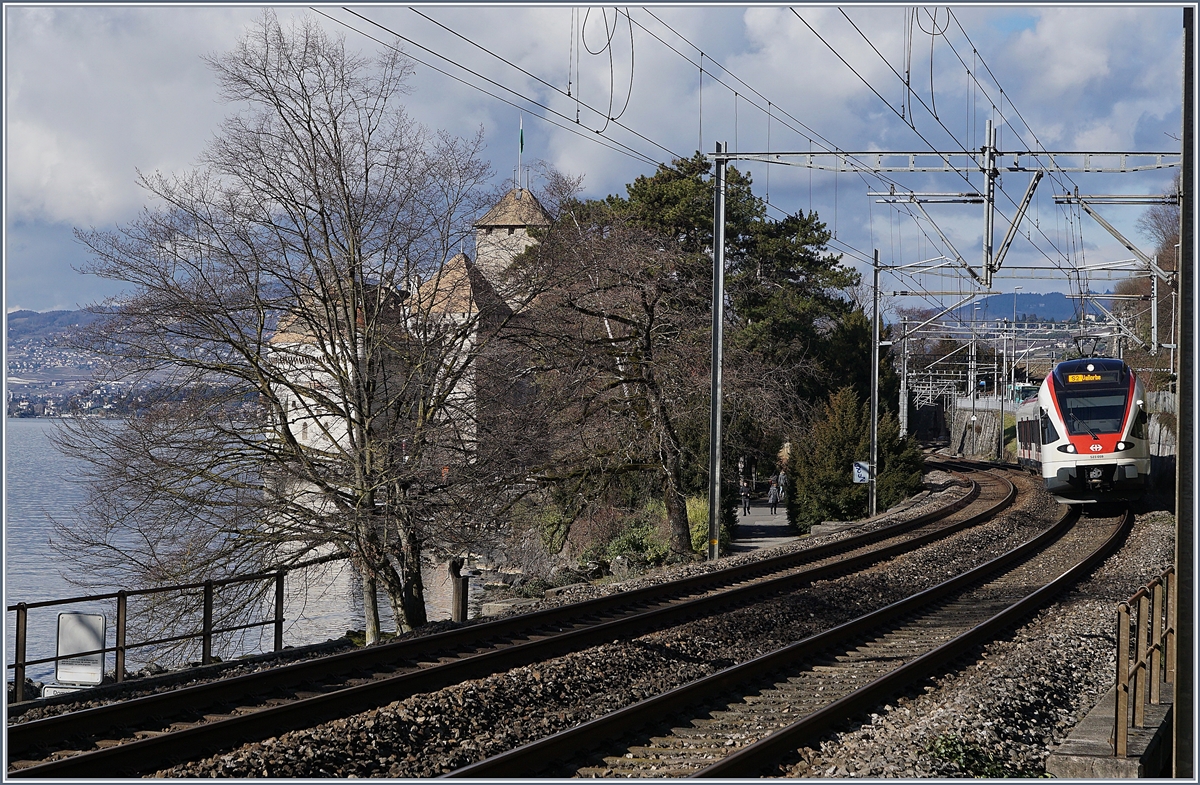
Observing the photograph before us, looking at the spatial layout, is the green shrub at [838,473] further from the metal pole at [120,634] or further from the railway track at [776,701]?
the metal pole at [120,634]

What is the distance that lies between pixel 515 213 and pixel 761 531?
15.1m

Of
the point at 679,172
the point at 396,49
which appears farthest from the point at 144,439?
the point at 679,172

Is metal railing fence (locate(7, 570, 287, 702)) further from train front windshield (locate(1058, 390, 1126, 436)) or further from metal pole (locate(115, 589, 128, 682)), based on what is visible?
train front windshield (locate(1058, 390, 1126, 436))

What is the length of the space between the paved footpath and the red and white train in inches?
273

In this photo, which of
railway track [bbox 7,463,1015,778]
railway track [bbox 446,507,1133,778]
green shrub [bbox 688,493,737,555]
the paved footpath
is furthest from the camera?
green shrub [bbox 688,493,737,555]

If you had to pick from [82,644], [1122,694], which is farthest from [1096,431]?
[82,644]

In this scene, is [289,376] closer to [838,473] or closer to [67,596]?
[67,596]

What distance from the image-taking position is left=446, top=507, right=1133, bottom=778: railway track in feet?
25.8

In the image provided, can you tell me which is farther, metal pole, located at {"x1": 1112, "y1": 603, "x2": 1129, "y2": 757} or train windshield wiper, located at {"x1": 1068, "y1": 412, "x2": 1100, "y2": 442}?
train windshield wiper, located at {"x1": 1068, "y1": 412, "x2": 1100, "y2": 442}

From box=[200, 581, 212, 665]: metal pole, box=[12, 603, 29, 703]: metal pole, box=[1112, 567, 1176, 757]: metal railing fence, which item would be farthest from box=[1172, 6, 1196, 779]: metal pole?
box=[200, 581, 212, 665]: metal pole

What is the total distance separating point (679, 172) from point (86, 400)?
30.4 metres

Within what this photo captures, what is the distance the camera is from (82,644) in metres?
12.3

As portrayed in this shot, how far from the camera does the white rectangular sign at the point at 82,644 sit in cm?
1213

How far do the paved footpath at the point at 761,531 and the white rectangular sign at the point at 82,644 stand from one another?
53.8ft
